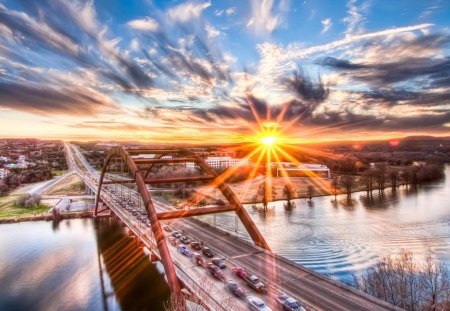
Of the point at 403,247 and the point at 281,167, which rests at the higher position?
the point at 281,167

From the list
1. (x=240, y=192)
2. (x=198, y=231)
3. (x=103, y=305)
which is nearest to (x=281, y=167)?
(x=240, y=192)

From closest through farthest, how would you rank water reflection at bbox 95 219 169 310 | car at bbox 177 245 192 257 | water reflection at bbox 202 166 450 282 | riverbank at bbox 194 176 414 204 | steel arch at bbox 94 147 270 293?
steel arch at bbox 94 147 270 293, car at bbox 177 245 192 257, water reflection at bbox 95 219 169 310, water reflection at bbox 202 166 450 282, riverbank at bbox 194 176 414 204

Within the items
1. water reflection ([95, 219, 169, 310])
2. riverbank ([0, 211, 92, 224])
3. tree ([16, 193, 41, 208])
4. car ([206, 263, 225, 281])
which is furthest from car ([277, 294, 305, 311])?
tree ([16, 193, 41, 208])

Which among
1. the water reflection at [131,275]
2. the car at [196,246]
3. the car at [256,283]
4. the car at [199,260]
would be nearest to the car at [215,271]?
the car at [199,260]

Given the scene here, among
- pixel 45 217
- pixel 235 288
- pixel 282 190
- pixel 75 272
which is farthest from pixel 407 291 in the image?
pixel 45 217

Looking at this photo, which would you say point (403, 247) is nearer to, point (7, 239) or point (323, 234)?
point (323, 234)

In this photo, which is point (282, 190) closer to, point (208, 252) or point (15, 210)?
point (208, 252)

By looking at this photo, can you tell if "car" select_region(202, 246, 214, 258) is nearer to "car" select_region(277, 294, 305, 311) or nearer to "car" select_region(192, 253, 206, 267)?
"car" select_region(192, 253, 206, 267)
